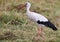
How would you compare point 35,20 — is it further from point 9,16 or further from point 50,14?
point 50,14

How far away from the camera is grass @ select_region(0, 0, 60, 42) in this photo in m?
8.50

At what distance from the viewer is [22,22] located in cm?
974

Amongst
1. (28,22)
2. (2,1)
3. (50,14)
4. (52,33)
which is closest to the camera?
(52,33)

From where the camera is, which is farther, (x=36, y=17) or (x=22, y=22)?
(x=22, y=22)

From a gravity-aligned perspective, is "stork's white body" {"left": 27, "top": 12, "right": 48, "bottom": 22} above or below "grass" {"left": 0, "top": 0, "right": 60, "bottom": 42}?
above

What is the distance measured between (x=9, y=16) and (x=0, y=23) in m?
0.56

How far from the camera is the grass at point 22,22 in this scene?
850cm

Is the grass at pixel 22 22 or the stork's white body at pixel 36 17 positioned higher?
the stork's white body at pixel 36 17

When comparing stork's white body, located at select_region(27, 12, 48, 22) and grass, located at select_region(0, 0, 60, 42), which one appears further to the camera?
stork's white body, located at select_region(27, 12, 48, 22)

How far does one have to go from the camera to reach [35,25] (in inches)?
375

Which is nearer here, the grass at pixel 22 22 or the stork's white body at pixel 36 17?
the grass at pixel 22 22


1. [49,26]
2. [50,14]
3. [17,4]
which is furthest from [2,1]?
[49,26]

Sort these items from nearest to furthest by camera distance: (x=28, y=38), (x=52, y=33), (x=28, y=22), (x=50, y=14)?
(x=28, y=38) → (x=52, y=33) → (x=28, y=22) → (x=50, y=14)

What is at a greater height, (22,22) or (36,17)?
(36,17)
